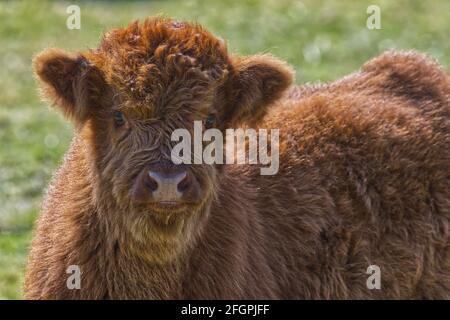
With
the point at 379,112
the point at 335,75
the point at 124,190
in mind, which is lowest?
the point at 124,190

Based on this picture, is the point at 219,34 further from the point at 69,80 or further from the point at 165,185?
the point at 165,185

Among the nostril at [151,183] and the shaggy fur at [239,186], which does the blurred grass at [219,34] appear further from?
the nostril at [151,183]

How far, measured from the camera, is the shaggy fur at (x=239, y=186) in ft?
22.8

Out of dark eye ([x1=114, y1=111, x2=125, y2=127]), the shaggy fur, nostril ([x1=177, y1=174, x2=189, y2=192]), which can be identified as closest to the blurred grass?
the shaggy fur

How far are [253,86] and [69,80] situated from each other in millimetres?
1214

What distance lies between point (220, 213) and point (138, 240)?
0.73 m

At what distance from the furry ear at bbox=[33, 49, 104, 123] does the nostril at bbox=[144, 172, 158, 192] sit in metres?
0.82

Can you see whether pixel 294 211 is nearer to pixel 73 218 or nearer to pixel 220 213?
pixel 220 213

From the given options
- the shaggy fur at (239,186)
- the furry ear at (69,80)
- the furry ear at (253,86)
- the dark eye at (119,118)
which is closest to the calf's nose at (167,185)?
the shaggy fur at (239,186)

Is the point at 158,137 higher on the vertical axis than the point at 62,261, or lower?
higher

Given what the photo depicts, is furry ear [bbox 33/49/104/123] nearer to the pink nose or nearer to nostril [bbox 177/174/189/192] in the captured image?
the pink nose

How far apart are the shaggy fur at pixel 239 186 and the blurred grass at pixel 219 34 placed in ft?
15.6

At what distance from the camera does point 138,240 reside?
6969 millimetres

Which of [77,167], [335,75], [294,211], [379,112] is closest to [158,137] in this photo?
[77,167]
